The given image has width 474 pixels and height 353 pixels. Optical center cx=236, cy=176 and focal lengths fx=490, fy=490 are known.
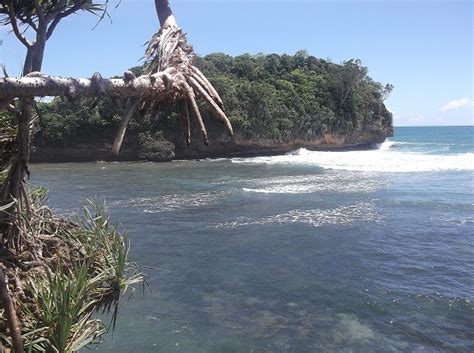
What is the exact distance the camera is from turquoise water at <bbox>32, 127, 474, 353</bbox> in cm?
916

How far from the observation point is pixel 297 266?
13.1 metres

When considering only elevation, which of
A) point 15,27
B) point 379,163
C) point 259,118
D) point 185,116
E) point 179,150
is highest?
point 259,118

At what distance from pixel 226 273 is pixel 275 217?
7.18 m

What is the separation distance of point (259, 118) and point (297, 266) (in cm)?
3945

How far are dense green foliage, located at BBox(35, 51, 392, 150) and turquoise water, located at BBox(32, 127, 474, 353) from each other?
875 inches

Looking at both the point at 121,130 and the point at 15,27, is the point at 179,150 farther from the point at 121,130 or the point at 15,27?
the point at 121,130

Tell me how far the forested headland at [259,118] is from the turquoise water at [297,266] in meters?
18.4

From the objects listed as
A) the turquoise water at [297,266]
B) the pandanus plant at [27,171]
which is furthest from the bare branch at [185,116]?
the turquoise water at [297,266]

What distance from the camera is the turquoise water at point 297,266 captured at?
9164 mm

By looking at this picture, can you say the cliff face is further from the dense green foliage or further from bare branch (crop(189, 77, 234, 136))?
bare branch (crop(189, 77, 234, 136))

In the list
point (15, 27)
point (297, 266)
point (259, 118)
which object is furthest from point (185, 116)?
point (259, 118)

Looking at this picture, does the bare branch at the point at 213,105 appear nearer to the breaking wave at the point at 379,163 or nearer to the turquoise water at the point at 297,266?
the turquoise water at the point at 297,266

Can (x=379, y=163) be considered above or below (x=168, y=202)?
above

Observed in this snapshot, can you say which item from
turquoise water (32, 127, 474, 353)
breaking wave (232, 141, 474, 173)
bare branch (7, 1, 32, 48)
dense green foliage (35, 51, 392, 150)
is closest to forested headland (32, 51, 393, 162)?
dense green foliage (35, 51, 392, 150)
